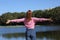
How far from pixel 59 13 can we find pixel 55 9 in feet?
25.2

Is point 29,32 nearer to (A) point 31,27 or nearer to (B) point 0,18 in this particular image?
(A) point 31,27

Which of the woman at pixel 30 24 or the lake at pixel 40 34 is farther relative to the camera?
the lake at pixel 40 34

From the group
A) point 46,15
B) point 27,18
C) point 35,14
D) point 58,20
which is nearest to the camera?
point 27,18

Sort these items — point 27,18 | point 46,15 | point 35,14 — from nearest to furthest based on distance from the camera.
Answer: point 27,18 < point 46,15 < point 35,14

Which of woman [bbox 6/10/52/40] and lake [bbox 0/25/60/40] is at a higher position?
woman [bbox 6/10/52/40]

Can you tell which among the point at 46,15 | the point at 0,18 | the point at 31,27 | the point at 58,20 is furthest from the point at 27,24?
the point at 0,18

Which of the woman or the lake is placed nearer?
the woman

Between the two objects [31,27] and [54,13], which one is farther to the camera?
[54,13]

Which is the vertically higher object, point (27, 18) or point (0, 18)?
point (27, 18)

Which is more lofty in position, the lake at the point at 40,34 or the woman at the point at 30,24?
the woman at the point at 30,24

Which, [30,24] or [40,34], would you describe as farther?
[40,34]

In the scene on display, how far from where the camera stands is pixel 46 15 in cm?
11169

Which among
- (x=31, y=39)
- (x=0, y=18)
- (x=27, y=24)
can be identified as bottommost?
(x=0, y=18)

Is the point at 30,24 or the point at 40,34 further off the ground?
the point at 30,24
